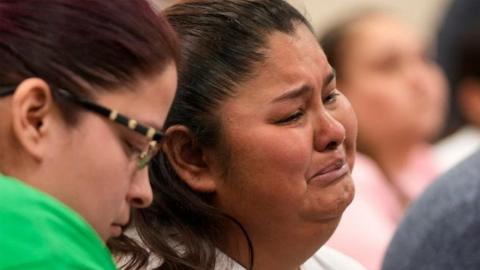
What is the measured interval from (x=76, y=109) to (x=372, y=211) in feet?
4.88

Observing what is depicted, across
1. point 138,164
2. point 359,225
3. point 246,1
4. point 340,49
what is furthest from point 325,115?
point 340,49

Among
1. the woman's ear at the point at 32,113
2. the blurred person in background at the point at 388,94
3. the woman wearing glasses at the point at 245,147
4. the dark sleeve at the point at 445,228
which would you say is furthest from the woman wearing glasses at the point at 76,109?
the blurred person in background at the point at 388,94

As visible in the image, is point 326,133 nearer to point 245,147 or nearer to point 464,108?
point 245,147

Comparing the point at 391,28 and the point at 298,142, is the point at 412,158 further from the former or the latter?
the point at 298,142

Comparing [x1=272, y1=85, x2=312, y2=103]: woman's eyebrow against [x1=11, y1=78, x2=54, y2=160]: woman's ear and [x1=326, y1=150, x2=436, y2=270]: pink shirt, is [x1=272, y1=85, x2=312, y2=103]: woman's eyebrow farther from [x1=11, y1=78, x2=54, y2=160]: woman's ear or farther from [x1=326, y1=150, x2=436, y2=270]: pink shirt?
[x1=326, y1=150, x2=436, y2=270]: pink shirt

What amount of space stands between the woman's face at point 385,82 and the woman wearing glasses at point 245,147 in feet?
4.75

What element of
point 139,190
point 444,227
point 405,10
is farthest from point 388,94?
point 405,10

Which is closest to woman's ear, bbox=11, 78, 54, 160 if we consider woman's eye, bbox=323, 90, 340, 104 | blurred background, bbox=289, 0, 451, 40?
woman's eye, bbox=323, 90, 340, 104

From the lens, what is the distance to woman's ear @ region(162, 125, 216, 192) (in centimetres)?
137

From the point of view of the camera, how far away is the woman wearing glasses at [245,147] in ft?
4.44

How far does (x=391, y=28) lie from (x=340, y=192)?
5.29 feet

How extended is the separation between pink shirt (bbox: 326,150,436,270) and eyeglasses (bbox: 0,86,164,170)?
3.39 feet

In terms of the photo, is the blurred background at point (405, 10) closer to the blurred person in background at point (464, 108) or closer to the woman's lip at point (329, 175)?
the blurred person in background at point (464, 108)

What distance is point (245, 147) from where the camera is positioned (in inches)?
53.4
